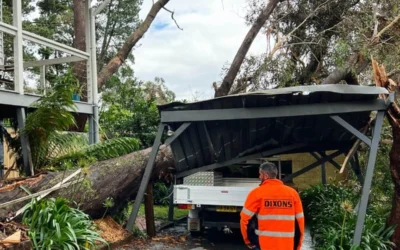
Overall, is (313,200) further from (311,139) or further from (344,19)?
(344,19)

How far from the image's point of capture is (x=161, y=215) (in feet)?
38.9

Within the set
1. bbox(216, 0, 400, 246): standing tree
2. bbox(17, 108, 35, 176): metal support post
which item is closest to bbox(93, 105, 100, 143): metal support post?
bbox(17, 108, 35, 176): metal support post

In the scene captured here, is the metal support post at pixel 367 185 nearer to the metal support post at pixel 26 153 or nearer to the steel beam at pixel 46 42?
the metal support post at pixel 26 153

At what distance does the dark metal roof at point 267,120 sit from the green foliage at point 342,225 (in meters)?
1.36

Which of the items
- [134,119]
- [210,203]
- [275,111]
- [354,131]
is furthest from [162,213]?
[354,131]

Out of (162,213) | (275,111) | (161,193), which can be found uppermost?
(275,111)

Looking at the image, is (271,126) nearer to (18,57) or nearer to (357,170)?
(357,170)

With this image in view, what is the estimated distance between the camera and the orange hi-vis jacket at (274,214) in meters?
4.32

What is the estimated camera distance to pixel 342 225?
6.21 m

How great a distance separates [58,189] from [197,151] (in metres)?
3.16

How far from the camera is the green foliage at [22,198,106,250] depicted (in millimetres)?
5094

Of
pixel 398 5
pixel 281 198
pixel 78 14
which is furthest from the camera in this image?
pixel 78 14

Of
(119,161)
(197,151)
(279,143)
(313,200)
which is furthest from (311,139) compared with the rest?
(119,161)

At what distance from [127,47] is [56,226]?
30.3ft
